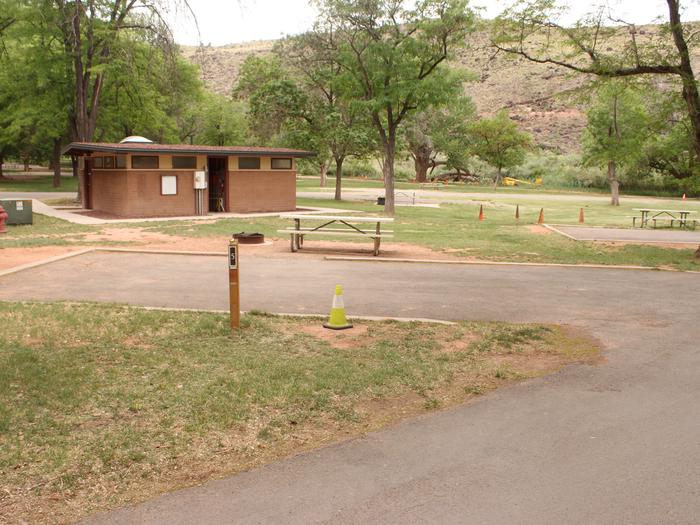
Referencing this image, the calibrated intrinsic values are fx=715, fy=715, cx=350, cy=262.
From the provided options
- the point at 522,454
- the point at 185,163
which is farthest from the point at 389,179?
the point at 522,454

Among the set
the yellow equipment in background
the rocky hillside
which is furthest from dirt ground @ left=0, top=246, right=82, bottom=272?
the rocky hillside

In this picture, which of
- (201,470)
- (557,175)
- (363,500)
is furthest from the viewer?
(557,175)

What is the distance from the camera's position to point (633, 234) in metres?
22.1

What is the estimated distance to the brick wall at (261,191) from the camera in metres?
28.5

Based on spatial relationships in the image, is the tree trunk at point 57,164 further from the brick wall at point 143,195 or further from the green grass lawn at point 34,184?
the brick wall at point 143,195

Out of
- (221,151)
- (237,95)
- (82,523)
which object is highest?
(237,95)

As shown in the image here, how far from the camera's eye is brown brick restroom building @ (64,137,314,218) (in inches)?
1011

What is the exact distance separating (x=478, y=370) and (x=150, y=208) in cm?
2118

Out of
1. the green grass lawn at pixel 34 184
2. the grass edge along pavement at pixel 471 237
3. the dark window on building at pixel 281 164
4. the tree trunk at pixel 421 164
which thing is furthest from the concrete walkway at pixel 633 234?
the tree trunk at pixel 421 164

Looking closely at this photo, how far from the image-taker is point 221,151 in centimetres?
2714

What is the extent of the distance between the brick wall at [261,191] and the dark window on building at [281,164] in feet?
0.67

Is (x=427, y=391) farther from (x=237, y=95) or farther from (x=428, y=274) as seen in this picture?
(x=237, y=95)

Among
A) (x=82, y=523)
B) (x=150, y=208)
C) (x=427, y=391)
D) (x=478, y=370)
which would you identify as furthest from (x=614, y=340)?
(x=150, y=208)

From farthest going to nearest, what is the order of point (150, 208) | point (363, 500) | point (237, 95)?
point (237, 95), point (150, 208), point (363, 500)
